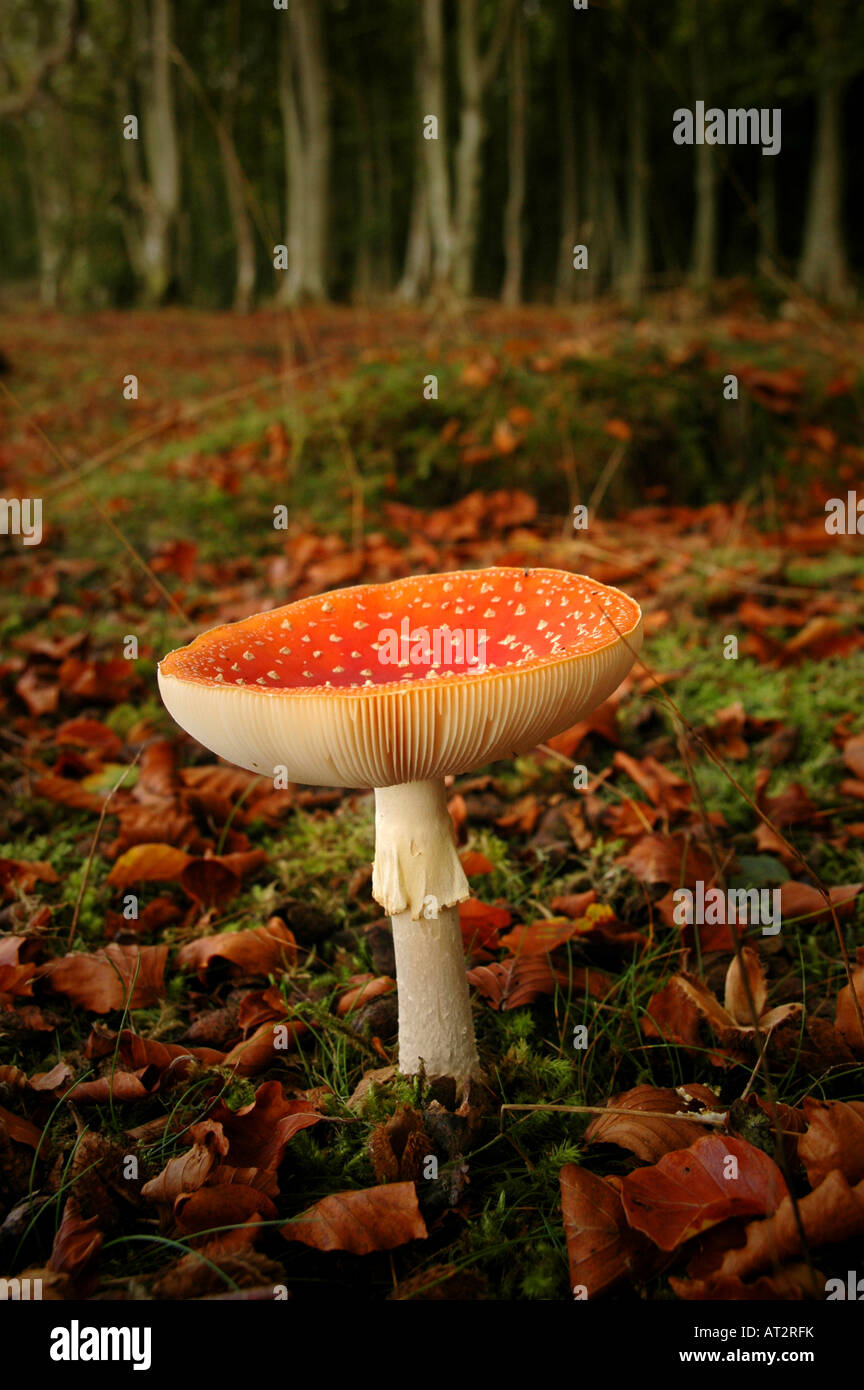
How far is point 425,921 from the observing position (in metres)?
2.04

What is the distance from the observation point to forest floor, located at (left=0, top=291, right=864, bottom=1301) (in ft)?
5.57

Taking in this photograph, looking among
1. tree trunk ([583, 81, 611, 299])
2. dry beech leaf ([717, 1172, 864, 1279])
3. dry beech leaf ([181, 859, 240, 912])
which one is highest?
tree trunk ([583, 81, 611, 299])

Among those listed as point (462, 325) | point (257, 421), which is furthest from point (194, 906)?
point (462, 325)

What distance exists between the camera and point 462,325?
25.7 feet

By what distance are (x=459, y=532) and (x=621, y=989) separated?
349 centimetres

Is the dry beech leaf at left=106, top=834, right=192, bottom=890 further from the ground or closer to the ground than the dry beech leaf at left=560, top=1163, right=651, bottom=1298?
further from the ground

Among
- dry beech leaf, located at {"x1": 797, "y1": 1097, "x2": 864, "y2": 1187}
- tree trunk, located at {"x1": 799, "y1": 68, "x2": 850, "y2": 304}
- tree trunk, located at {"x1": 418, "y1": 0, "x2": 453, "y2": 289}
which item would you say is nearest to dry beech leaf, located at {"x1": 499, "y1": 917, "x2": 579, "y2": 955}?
dry beech leaf, located at {"x1": 797, "y1": 1097, "x2": 864, "y2": 1187}

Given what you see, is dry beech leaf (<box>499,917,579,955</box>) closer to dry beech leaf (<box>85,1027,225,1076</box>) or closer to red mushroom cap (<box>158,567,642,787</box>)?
red mushroom cap (<box>158,567,642,787</box>)

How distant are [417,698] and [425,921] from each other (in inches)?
27.1

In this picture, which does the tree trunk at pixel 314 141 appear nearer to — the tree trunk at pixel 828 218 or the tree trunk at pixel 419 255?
the tree trunk at pixel 419 255

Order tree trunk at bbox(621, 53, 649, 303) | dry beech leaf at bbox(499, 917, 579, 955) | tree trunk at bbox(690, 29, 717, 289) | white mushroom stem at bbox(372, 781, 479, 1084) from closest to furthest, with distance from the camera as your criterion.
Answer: white mushroom stem at bbox(372, 781, 479, 1084), dry beech leaf at bbox(499, 917, 579, 955), tree trunk at bbox(690, 29, 717, 289), tree trunk at bbox(621, 53, 649, 303)

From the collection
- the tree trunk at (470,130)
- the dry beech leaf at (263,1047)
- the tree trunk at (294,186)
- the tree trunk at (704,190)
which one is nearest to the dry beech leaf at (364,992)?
the dry beech leaf at (263,1047)

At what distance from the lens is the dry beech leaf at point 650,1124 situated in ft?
6.03

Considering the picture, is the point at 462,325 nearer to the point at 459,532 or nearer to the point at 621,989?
the point at 459,532
